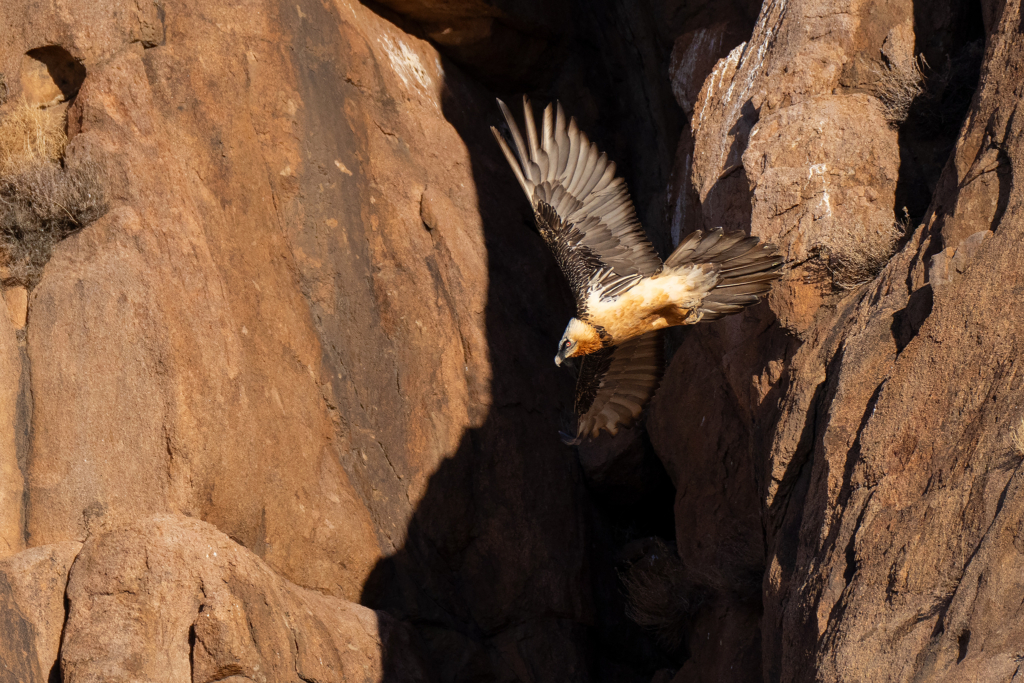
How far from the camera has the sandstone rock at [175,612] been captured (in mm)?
5398

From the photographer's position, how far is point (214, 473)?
6.25m

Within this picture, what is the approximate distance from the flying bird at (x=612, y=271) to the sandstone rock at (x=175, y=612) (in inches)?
98.3

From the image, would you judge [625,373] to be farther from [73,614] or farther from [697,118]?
[73,614]

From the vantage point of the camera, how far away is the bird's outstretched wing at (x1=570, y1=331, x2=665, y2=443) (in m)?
6.73

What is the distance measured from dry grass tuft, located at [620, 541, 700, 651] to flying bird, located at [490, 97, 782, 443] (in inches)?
89.9

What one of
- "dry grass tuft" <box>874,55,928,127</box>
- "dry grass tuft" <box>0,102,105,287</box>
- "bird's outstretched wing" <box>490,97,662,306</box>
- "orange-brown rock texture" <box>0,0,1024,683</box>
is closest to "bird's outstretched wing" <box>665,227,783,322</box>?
"orange-brown rock texture" <box>0,0,1024,683</box>

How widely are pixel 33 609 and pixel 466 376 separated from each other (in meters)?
4.34

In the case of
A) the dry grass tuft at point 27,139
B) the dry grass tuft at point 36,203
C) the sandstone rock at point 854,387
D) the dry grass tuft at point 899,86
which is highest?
the dry grass tuft at point 27,139

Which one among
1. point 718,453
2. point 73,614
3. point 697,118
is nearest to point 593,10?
Result: point 697,118

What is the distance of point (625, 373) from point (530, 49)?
18.0 ft

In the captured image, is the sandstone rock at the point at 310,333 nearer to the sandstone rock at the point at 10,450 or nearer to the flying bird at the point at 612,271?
the sandstone rock at the point at 10,450

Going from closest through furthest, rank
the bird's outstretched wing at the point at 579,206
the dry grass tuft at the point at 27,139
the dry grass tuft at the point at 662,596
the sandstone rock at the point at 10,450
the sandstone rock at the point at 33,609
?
the sandstone rock at the point at 33,609 → the sandstone rock at the point at 10,450 → the bird's outstretched wing at the point at 579,206 → the dry grass tuft at the point at 27,139 → the dry grass tuft at the point at 662,596

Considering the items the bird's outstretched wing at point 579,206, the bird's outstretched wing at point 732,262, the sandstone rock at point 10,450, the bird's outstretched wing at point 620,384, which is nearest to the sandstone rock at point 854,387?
the bird's outstretched wing at point 732,262

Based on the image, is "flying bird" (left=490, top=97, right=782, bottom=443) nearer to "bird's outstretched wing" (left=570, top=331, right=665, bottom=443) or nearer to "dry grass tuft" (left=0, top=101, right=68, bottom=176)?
"bird's outstretched wing" (left=570, top=331, right=665, bottom=443)
